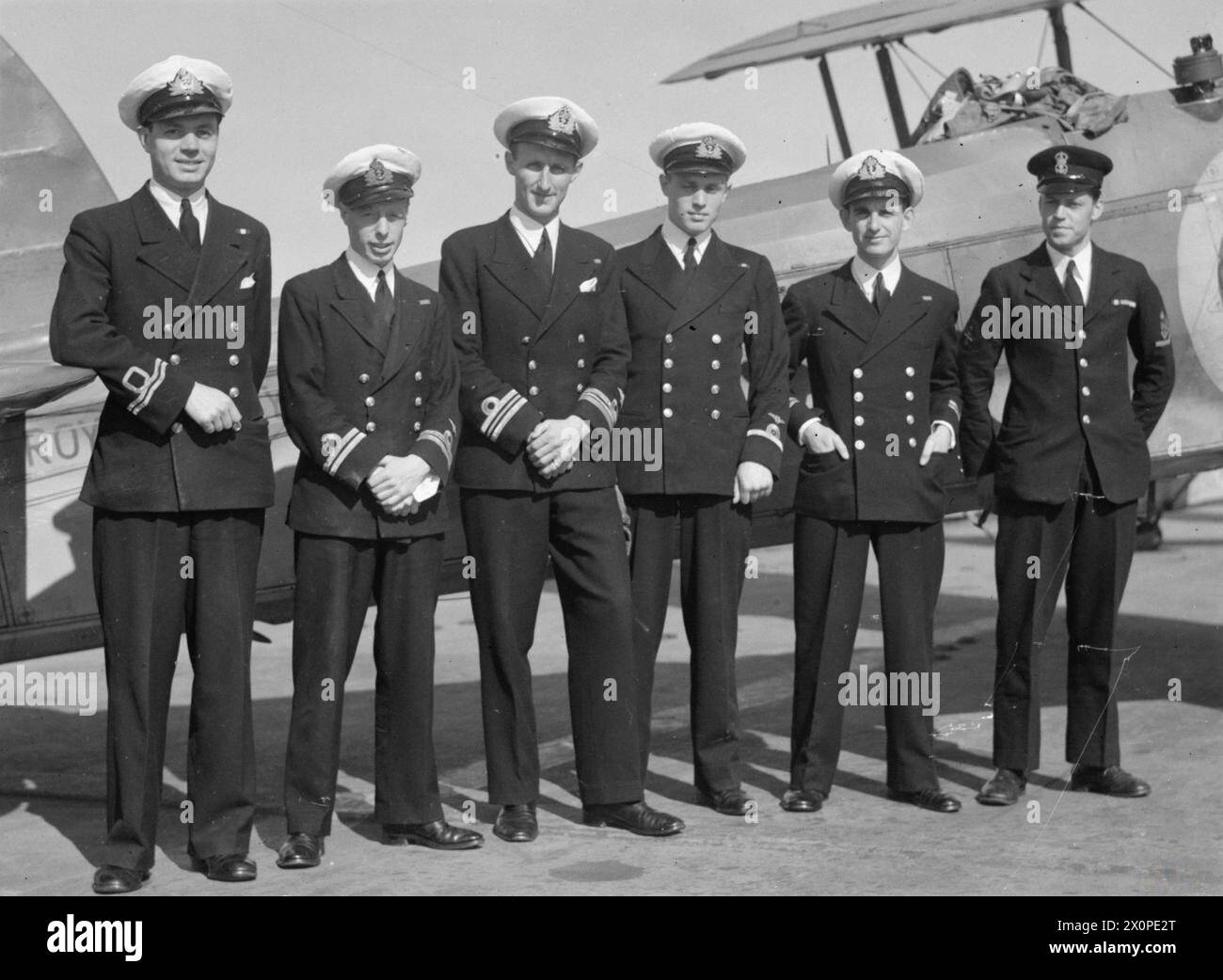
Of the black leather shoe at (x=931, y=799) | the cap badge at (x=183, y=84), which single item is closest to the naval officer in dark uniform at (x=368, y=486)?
the cap badge at (x=183, y=84)

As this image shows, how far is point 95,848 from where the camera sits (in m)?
4.67

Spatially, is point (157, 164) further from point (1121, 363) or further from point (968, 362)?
point (1121, 363)

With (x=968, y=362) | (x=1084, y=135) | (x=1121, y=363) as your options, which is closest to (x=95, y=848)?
(x=968, y=362)

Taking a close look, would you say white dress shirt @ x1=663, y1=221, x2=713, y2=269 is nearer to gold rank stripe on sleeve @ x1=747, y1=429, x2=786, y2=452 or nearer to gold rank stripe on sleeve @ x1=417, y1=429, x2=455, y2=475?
gold rank stripe on sleeve @ x1=747, y1=429, x2=786, y2=452

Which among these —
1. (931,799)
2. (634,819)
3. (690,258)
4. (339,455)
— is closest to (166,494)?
(339,455)

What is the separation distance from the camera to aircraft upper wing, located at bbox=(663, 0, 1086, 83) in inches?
339

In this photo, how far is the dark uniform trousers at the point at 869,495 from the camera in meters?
4.95

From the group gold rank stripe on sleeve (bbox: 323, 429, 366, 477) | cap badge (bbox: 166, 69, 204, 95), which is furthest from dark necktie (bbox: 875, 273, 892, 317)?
cap badge (bbox: 166, 69, 204, 95)

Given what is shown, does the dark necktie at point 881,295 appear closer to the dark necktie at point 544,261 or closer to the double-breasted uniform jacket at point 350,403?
the dark necktie at point 544,261

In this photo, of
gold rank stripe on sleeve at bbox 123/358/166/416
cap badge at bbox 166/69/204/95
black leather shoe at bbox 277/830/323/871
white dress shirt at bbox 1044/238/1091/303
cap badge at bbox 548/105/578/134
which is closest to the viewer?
gold rank stripe on sleeve at bbox 123/358/166/416

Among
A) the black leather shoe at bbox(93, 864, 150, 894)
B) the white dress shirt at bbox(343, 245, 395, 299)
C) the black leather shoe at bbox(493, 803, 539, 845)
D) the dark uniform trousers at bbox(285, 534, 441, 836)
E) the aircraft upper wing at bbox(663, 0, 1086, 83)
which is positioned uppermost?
the aircraft upper wing at bbox(663, 0, 1086, 83)

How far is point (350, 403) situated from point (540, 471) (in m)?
0.59

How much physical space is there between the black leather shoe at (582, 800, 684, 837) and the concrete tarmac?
0.14 feet

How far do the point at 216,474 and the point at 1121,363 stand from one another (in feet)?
9.64
